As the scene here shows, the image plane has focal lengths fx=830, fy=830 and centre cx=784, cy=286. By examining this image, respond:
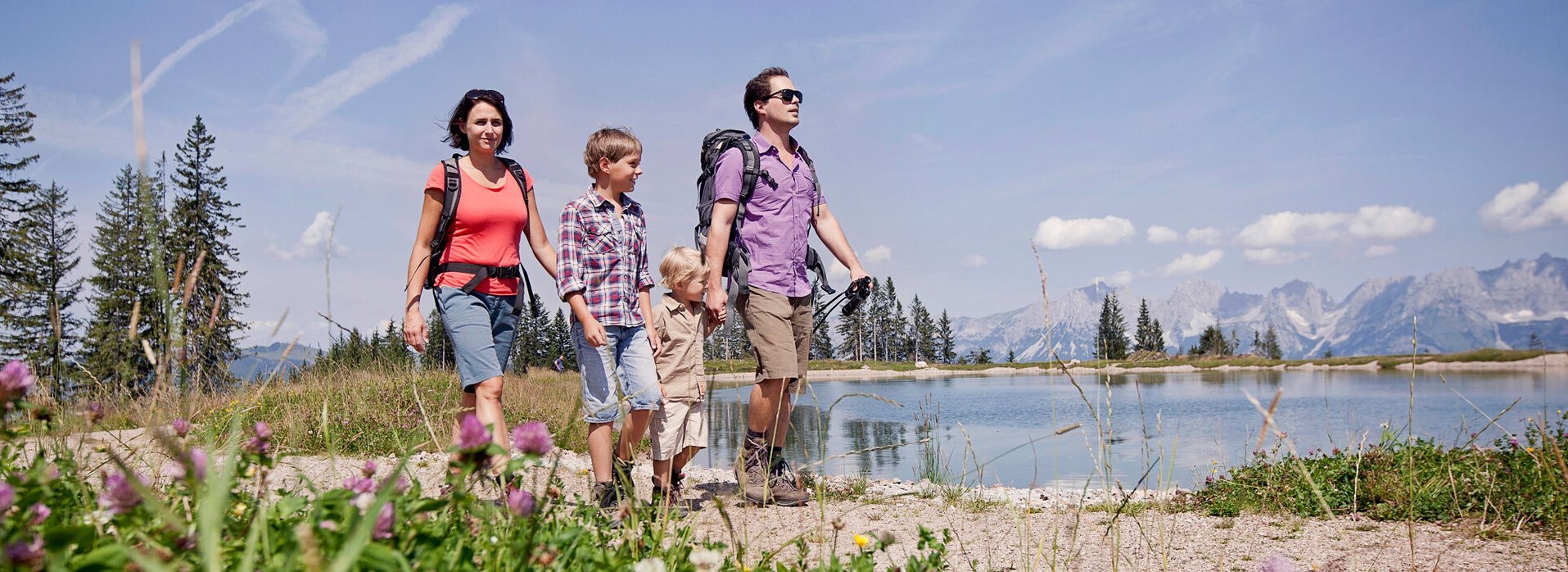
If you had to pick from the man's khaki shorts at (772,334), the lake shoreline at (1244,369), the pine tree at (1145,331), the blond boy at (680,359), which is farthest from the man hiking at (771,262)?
the pine tree at (1145,331)

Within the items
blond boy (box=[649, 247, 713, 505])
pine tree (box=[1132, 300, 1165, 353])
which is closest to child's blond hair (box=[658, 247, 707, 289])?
blond boy (box=[649, 247, 713, 505])

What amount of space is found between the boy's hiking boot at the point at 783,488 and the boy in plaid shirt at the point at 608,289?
703 mm

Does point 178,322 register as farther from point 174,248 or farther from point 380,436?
point 174,248

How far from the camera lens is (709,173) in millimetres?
4320

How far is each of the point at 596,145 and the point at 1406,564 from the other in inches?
146

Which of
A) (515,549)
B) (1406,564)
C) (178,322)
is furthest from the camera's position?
(1406,564)

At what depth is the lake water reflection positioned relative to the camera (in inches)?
208

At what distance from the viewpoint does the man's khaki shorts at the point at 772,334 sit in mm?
4090

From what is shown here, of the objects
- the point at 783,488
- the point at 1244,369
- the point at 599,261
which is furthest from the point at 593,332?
the point at 1244,369

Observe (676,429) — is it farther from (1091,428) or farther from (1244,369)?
(1244,369)

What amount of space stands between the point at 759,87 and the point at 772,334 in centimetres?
133

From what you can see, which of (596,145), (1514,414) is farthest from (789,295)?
(1514,414)

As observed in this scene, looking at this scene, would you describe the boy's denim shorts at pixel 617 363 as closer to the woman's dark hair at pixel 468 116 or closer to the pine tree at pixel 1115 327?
the woman's dark hair at pixel 468 116

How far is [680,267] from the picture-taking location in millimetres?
4129
